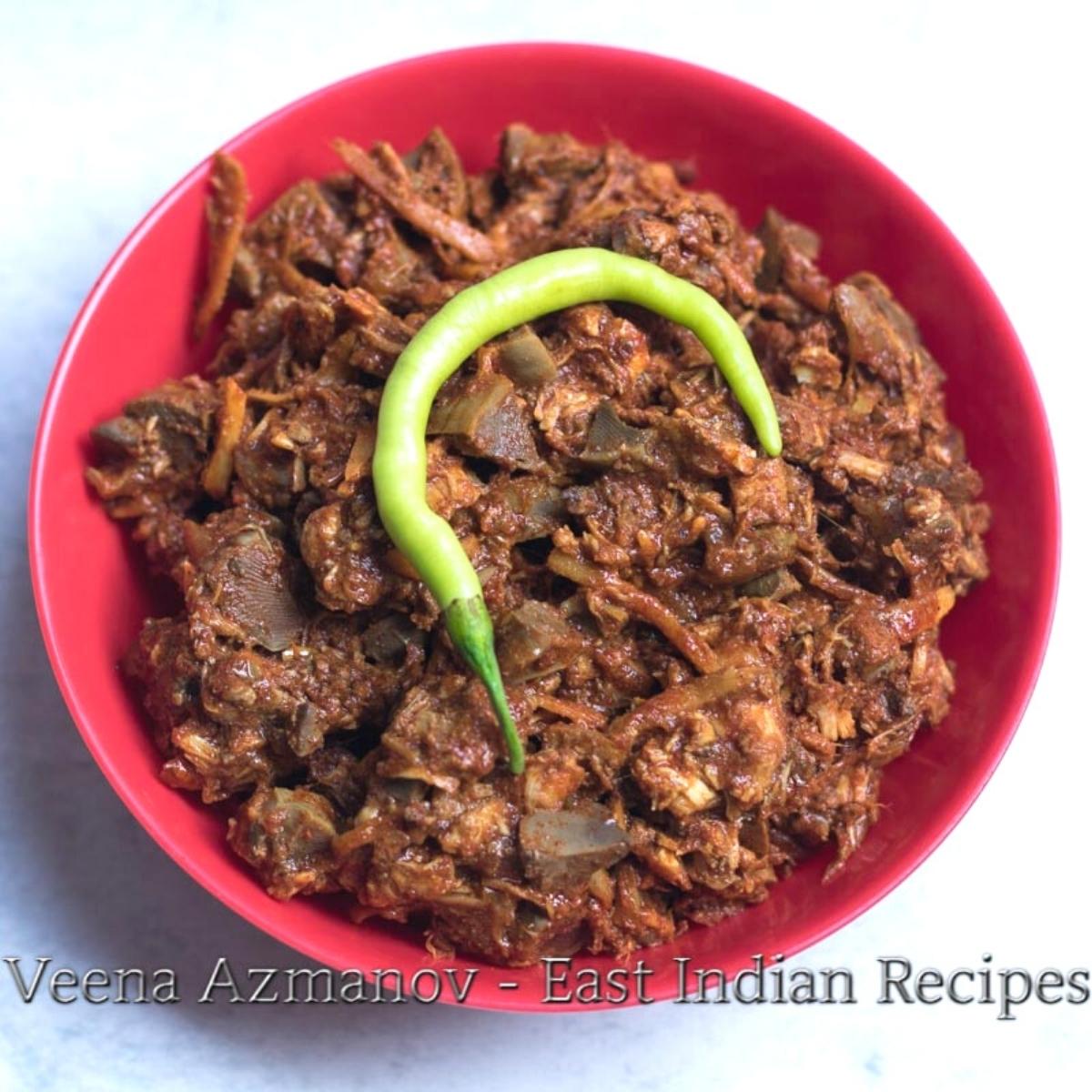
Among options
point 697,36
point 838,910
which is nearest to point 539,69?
point 697,36

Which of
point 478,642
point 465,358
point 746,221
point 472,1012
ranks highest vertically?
point 746,221

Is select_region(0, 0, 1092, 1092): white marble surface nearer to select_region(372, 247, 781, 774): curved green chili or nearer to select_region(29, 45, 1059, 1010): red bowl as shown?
select_region(29, 45, 1059, 1010): red bowl

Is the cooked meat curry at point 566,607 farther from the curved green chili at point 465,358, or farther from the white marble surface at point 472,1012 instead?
the white marble surface at point 472,1012

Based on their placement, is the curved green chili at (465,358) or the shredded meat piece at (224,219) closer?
the curved green chili at (465,358)

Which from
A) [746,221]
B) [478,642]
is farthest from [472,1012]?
[746,221]

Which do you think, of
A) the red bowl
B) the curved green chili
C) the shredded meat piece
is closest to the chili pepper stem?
the curved green chili

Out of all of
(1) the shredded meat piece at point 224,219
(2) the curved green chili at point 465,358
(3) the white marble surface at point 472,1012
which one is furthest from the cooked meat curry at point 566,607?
(3) the white marble surface at point 472,1012

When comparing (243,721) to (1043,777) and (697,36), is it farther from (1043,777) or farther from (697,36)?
(697,36)

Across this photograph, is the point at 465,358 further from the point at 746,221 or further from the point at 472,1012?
the point at 472,1012
